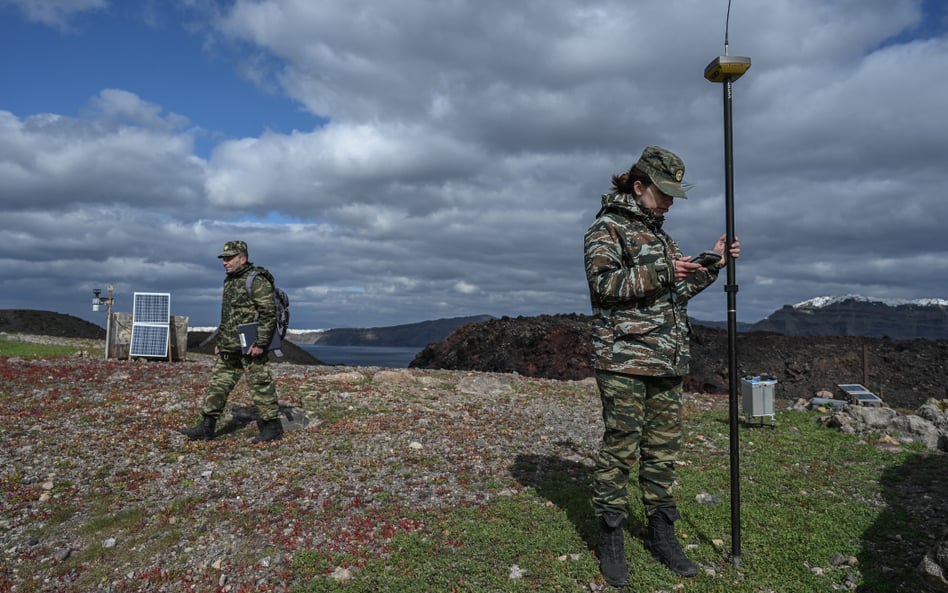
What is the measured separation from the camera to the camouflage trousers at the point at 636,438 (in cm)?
480

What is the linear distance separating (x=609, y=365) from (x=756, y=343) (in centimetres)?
2824

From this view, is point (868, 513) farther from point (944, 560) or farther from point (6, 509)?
point (6, 509)

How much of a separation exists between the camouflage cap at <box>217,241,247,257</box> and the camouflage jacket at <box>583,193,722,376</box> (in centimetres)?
666

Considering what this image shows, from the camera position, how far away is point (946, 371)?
25016mm

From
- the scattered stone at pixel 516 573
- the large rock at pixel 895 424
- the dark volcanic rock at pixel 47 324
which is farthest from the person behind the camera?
the dark volcanic rock at pixel 47 324

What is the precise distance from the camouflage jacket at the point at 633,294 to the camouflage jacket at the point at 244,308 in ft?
20.1

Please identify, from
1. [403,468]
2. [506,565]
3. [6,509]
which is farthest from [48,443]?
[506,565]

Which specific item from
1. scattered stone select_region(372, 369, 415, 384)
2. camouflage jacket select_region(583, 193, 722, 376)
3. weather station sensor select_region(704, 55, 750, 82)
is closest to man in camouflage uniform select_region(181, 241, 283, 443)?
scattered stone select_region(372, 369, 415, 384)

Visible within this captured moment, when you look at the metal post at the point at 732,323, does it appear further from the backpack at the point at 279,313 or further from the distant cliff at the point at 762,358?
the distant cliff at the point at 762,358

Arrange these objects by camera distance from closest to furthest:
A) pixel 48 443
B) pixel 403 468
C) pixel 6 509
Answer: pixel 6 509
pixel 403 468
pixel 48 443

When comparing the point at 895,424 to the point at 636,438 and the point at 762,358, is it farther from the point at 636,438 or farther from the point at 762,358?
the point at 762,358

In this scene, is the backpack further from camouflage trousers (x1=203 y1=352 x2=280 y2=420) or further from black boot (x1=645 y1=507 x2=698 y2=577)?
black boot (x1=645 y1=507 x2=698 y2=577)

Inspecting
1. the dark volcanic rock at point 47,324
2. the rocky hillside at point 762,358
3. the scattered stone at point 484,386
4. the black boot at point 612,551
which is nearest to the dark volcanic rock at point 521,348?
the rocky hillside at point 762,358

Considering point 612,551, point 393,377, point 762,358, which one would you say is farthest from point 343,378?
point 762,358
